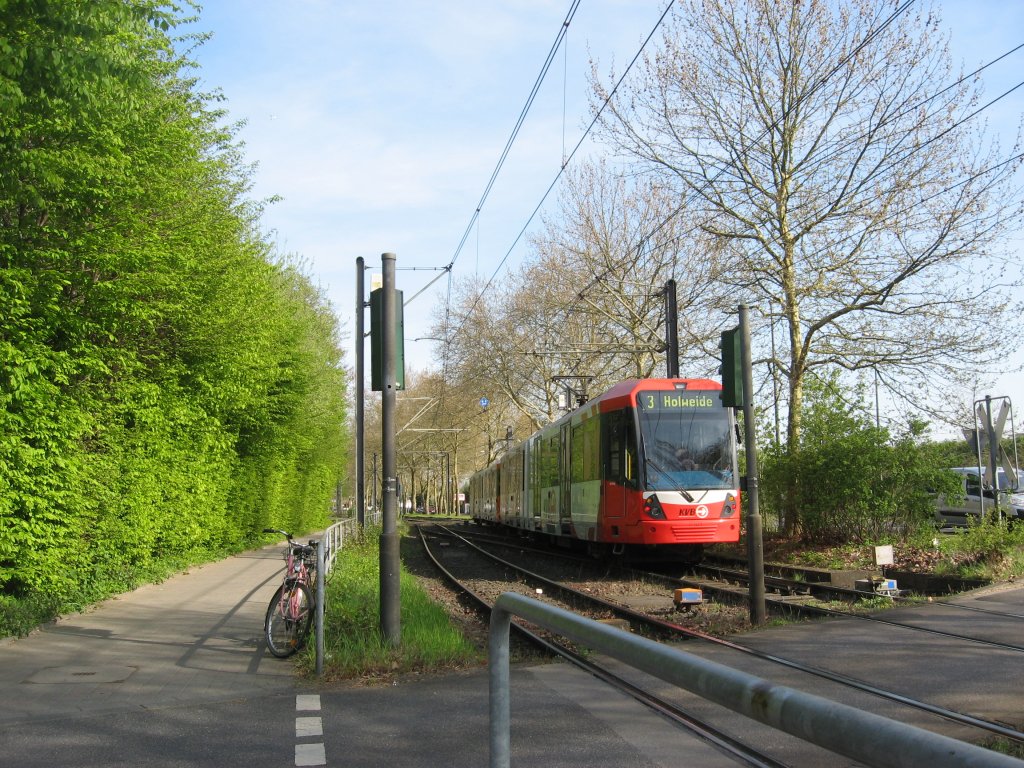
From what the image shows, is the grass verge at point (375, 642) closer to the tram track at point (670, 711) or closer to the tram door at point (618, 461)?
the tram track at point (670, 711)

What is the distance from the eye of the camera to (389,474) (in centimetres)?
902

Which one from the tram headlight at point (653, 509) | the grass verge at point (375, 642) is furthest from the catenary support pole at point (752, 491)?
the tram headlight at point (653, 509)

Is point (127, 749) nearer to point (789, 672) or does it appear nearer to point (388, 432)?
point (388, 432)

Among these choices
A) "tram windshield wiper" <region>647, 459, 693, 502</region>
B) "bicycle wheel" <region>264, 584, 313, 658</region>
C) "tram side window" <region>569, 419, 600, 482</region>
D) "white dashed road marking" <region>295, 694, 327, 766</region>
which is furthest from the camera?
"tram side window" <region>569, 419, 600, 482</region>

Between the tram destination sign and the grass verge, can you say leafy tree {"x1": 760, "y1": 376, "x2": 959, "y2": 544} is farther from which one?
the grass verge

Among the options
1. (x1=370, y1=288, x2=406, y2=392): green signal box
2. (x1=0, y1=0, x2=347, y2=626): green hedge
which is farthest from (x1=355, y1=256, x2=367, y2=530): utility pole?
(x1=370, y1=288, x2=406, y2=392): green signal box

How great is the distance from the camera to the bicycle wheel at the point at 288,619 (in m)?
8.41

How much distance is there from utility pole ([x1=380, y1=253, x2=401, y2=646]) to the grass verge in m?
0.24

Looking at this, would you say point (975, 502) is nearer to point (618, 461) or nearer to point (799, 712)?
point (618, 461)

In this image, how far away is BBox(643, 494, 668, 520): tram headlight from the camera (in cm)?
1504

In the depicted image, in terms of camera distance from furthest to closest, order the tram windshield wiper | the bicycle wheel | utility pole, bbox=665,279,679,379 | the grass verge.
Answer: utility pole, bbox=665,279,679,379, the tram windshield wiper, the bicycle wheel, the grass verge

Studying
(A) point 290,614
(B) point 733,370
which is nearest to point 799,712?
(A) point 290,614

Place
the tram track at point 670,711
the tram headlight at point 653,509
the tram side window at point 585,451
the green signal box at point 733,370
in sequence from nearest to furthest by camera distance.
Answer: the tram track at point 670,711 < the green signal box at point 733,370 < the tram headlight at point 653,509 < the tram side window at point 585,451

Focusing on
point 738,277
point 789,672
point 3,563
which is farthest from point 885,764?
point 738,277
